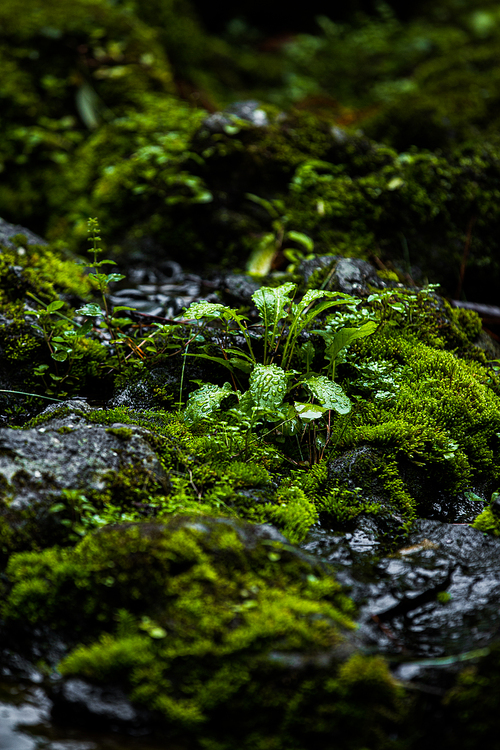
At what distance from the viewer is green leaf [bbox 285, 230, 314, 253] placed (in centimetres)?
437

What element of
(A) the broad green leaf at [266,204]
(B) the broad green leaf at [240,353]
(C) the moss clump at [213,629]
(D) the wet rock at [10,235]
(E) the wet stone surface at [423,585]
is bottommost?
(E) the wet stone surface at [423,585]

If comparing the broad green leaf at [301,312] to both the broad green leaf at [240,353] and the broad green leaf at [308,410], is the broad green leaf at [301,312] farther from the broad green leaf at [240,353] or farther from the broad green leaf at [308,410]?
the broad green leaf at [308,410]

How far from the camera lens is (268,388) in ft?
9.02

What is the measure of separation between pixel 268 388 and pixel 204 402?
14.8 inches

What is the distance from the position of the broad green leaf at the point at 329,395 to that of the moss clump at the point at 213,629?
0.81 meters

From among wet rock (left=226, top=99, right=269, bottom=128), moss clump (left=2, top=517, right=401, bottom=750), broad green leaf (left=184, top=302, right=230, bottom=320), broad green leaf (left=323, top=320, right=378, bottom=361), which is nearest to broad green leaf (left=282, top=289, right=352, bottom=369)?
broad green leaf (left=323, top=320, right=378, bottom=361)

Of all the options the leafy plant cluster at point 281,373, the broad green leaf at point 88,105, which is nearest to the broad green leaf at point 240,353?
the leafy plant cluster at point 281,373

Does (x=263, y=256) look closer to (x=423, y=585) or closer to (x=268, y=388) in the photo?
(x=268, y=388)

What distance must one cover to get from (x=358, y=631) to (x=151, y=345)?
7.00 feet

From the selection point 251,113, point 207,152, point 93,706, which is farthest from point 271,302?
point 251,113

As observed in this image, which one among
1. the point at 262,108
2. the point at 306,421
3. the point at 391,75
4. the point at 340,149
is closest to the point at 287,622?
the point at 306,421

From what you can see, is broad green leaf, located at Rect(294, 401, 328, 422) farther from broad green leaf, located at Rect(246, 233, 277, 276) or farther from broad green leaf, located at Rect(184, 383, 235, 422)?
broad green leaf, located at Rect(246, 233, 277, 276)

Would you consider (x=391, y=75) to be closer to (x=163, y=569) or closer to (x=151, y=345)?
(x=151, y=345)

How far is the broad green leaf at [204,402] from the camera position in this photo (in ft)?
9.36
